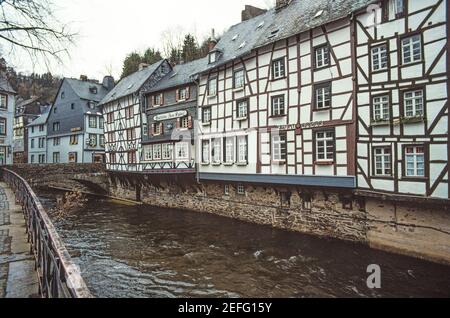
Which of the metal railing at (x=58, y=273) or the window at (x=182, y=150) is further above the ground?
the window at (x=182, y=150)

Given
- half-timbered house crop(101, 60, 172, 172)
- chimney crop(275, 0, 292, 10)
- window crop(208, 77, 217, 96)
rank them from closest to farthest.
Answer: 1. chimney crop(275, 0, 292, 10)
2. window crop(208, 77, 217, 96)
3. half-timbered house crop(101, 60, 172, 172)

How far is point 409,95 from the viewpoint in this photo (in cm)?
1195

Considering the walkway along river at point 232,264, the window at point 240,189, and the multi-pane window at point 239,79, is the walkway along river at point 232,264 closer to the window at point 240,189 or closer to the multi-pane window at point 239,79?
the window at point 240,189

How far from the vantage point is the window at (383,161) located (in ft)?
40.9

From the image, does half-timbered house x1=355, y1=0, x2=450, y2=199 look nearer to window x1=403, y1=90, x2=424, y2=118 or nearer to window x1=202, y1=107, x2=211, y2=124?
window x1=403, y1=90, x2=424, y2=118

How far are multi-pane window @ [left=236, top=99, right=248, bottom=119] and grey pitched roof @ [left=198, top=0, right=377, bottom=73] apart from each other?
2604 millimetres

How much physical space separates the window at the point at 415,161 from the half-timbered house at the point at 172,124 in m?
13.4

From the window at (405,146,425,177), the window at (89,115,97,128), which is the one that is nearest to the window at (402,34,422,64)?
the window at (405,146,425,177)

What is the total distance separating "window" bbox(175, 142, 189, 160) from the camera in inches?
882

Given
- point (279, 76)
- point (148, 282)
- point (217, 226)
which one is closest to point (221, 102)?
point (279, 76)

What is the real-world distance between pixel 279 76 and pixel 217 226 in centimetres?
903

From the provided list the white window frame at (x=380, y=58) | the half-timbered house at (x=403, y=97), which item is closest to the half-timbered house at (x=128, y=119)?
the half-timbered house at (x=403, y=97)

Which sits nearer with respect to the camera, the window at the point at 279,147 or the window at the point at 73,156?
the window at the point at 279,147
